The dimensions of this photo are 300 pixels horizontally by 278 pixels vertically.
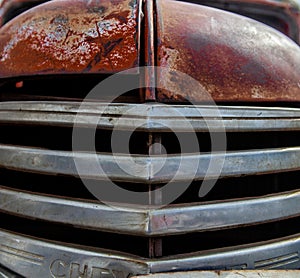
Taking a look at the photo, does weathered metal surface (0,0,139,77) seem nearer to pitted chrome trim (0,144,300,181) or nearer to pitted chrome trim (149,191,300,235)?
pitted chrome trim (0,144,300,181)

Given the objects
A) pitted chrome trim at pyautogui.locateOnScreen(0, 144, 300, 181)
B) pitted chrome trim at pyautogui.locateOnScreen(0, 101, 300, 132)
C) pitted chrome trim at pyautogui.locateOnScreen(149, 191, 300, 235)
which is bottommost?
pitted chrome trim at pyautogui.locateOnScreen(149, 191, 300, 235)

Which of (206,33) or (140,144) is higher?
(206,33)

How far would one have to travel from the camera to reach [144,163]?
3.87 ft

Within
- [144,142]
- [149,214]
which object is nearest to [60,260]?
[149,214]

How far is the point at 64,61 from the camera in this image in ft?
4.14

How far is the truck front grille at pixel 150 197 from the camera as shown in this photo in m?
1.20

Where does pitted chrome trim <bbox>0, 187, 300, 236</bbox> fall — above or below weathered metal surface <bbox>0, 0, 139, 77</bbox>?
below

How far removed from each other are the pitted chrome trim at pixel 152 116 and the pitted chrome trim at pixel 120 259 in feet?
1.19

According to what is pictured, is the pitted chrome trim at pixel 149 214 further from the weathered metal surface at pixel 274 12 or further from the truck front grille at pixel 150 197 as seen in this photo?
the weathered metal surface at pixel 274 12

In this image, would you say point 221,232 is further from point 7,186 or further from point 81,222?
point 7,186

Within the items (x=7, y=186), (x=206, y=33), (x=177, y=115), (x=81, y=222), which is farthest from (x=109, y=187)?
(x=206, y=33)

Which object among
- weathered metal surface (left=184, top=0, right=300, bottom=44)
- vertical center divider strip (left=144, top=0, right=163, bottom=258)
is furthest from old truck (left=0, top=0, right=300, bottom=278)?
weathered metal surface (left=184, top=0, right=300, bottom=44)

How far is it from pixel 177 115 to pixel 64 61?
0.37m

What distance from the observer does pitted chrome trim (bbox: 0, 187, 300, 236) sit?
3.94ft
